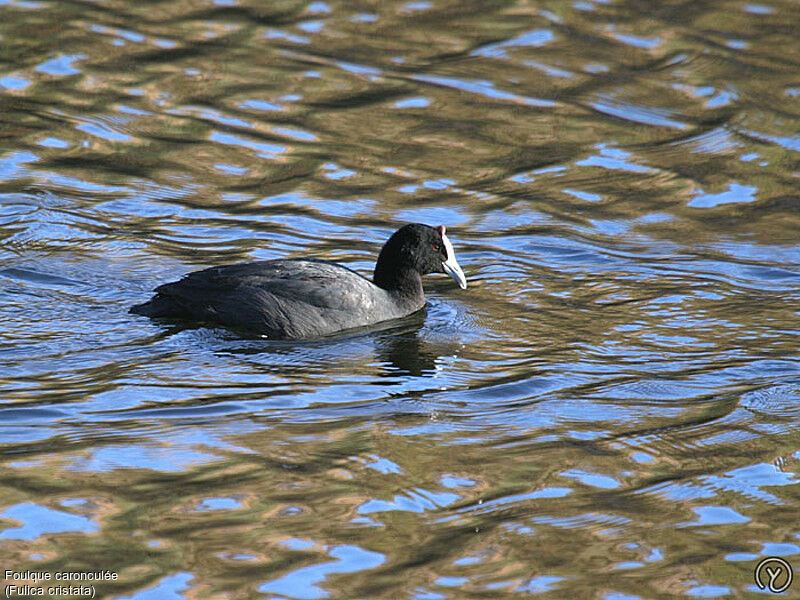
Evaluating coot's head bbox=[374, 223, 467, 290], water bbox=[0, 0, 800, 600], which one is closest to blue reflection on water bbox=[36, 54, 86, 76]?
water bbox=[0, 0, 800, 600]

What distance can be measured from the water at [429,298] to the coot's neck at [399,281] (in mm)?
263

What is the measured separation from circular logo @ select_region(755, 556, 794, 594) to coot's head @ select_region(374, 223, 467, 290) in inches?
153

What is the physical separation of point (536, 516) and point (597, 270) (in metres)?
4.12

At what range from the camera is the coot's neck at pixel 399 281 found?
9281 mm

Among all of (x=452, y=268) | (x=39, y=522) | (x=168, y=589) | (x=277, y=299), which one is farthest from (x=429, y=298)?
(x=168, y=589)

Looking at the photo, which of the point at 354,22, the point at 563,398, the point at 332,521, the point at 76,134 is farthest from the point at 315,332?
the point at 354,22

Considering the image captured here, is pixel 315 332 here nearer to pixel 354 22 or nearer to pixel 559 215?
pixel 559 215

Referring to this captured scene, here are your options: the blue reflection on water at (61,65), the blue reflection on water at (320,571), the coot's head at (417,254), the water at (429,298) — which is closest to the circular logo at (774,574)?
the water at (429,298)

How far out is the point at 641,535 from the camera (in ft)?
19.6

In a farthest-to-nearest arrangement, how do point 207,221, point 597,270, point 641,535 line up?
1. point 207,221
2. point 597,270
3. point 641,535

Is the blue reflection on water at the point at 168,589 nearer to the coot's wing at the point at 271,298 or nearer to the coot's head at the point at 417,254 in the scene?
the coot's wing at the point at 271,298

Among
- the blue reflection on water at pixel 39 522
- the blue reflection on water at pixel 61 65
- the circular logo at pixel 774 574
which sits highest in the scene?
the blue reflection on water at pixel 61 65

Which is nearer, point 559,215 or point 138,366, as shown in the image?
point 138,366

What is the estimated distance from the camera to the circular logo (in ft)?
18.4
